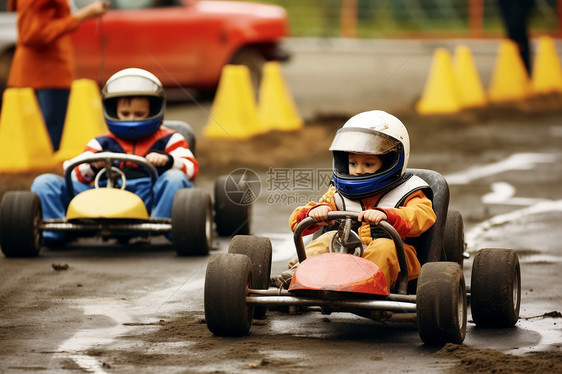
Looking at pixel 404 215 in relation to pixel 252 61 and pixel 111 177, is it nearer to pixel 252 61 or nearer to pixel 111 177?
pixel 111 177

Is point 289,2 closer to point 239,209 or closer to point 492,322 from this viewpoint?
point 239,209

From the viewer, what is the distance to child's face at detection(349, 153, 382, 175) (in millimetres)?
6938

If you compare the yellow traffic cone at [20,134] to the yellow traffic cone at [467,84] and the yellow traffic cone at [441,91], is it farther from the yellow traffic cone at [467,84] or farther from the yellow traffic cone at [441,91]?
the yellow traffic cone at [467,84]

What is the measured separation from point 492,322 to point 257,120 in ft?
30.1

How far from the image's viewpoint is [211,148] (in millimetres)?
14281

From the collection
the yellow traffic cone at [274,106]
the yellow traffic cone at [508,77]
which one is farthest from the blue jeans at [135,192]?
the yellow traffic cone at [508,77]

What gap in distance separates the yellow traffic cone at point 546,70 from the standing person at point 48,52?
9712 mm

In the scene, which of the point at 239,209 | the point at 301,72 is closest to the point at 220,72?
the point at 301,72

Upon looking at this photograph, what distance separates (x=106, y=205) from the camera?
8.89 metres

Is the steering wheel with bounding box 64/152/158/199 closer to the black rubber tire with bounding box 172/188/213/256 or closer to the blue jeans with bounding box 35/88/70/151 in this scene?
the black rubber tire with bounding box 172/188/213/256

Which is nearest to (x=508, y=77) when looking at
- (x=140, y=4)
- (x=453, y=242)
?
(x=140, y=4)

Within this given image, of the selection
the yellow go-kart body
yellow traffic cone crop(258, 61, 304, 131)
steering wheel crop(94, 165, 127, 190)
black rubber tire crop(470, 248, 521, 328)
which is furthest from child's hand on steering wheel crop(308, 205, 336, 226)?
yellow traffic cone crop(258, 61, 304, 131)

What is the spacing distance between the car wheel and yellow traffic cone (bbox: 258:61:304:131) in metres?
1.85

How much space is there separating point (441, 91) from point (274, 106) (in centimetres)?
306
